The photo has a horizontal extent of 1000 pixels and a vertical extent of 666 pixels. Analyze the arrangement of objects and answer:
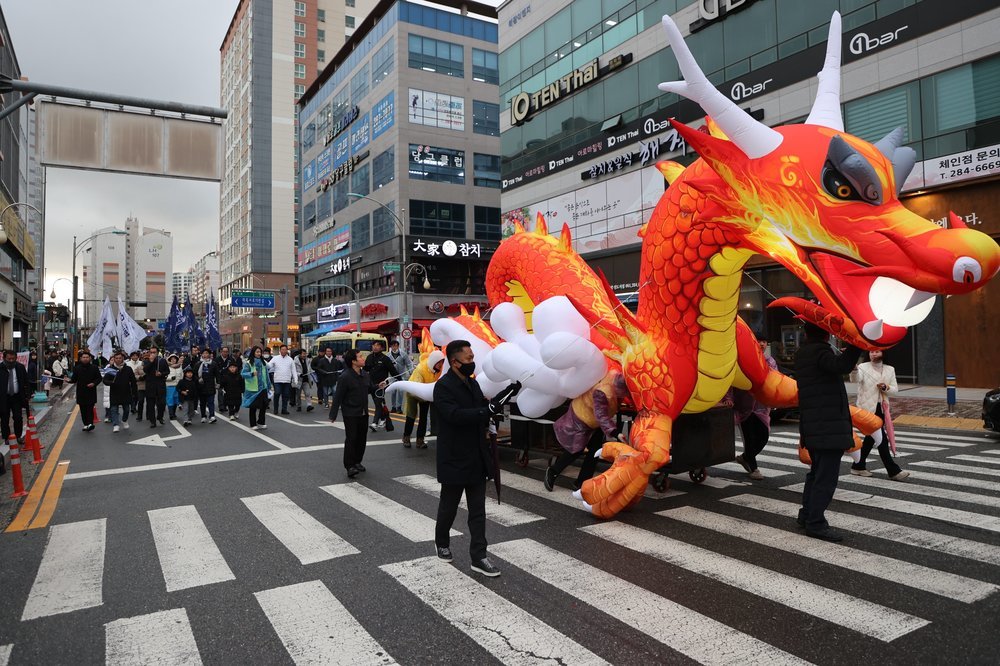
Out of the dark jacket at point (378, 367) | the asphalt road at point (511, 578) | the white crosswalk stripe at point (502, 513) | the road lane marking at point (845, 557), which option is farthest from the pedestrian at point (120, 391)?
the road lane marking at point (845, 557)

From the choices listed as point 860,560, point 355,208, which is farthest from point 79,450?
point 355,208

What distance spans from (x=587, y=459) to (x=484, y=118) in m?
45.2

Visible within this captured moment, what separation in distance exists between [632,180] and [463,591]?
23.4 meters

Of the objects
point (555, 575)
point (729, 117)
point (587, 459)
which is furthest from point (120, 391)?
point (729, 117)

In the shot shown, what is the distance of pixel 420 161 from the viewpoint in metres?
45.6

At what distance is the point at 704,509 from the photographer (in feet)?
21.2

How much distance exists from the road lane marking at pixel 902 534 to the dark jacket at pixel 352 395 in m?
4.86

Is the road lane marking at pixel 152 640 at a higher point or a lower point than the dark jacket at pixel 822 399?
lower

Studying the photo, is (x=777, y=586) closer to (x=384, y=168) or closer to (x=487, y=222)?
(x=487, y=222)

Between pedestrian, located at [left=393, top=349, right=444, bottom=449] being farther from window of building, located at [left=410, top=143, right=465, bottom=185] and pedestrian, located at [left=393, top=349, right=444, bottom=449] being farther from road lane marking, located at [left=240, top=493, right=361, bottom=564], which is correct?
window of building, located at [left=410, top=143, right=465, bottom=185]

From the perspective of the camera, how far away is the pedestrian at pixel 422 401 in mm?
10422

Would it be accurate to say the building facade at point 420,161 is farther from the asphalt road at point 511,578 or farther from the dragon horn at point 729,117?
the dragon horn at point 729,117

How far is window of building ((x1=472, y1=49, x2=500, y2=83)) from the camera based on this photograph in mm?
48719

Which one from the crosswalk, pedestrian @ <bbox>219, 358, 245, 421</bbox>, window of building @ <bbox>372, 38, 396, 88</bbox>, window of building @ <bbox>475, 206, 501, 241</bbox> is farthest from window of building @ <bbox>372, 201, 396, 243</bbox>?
the crosswalk
